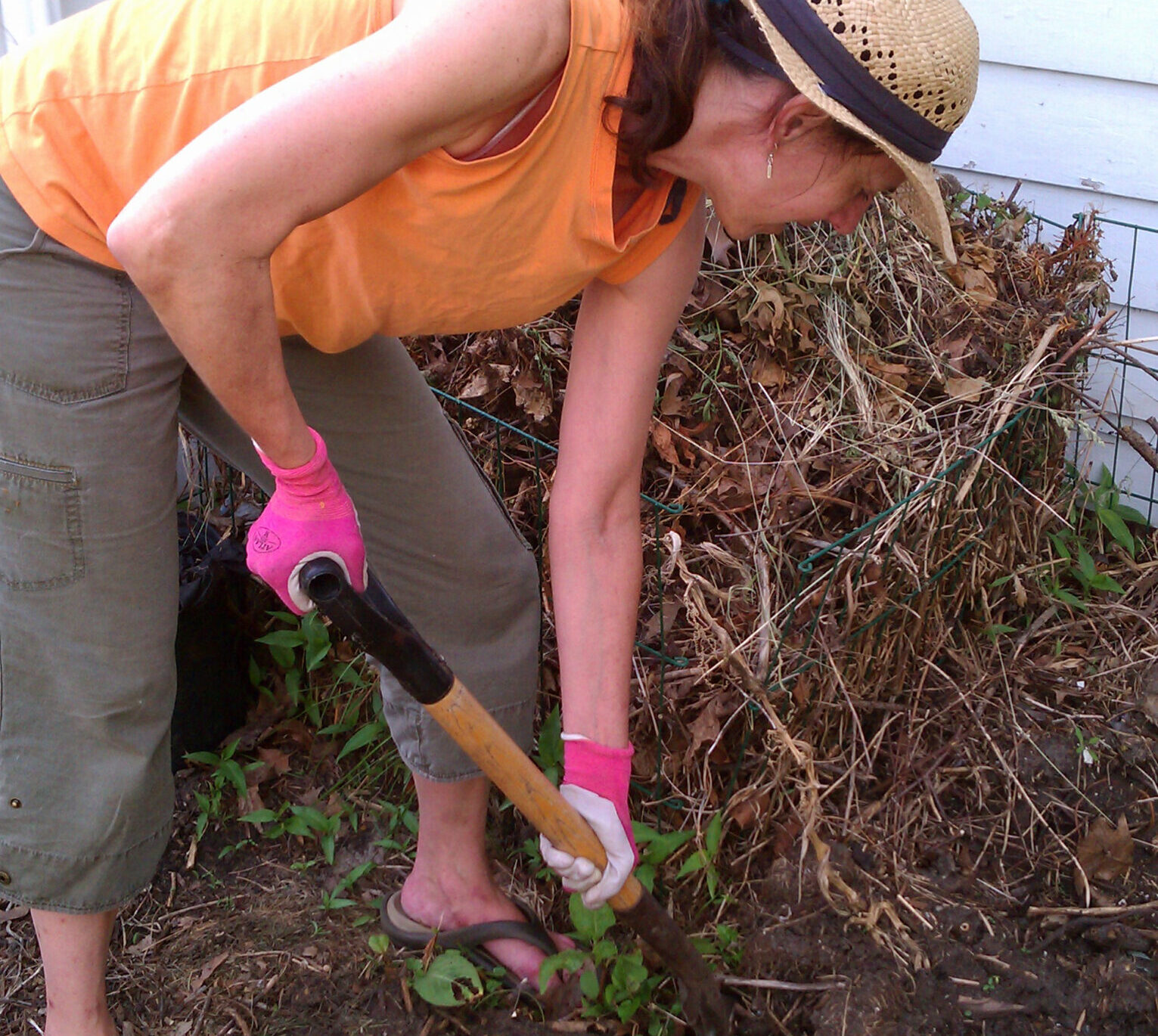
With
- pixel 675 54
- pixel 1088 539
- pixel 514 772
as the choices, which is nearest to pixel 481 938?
pixel 514 772

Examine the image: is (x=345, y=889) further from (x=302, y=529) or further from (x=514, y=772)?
(x=302, y=529)

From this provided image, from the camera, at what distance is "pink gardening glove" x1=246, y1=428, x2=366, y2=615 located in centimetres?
158

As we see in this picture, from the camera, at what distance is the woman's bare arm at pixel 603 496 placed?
1.81 m

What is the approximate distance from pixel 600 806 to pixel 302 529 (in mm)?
698

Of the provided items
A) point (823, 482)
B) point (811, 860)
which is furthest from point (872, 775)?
point (823, 482)

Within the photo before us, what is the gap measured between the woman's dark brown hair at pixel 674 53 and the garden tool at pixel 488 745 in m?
0.74

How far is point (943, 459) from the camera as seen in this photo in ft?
8.66

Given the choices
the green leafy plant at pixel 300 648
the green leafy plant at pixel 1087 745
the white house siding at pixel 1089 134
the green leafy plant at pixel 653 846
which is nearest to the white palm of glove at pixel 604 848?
the green leafy plant at pixel 653 846

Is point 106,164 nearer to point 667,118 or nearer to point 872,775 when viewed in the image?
point 667,118

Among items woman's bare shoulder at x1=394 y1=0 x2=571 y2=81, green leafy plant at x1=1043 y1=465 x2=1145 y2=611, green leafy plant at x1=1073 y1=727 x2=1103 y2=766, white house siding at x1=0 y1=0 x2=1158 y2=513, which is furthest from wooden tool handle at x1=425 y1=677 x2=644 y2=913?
white house siding at x1=0 y1=0 x2=1158 y2=513

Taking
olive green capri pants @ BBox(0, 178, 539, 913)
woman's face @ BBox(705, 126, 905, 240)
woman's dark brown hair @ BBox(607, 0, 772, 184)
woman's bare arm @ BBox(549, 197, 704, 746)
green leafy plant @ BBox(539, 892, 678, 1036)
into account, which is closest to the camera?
woman's dark brown hair @ BBox(607, 0, 772, 184)

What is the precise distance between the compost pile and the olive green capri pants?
0.52m

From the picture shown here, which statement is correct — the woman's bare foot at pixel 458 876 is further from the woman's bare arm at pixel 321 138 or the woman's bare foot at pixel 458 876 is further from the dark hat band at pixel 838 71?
the dark hat band at pixel 838 71

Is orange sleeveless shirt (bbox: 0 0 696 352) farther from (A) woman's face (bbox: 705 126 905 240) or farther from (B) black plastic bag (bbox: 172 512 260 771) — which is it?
(B) black plastic bag (bbox: 172 512 260 771)
